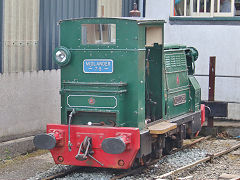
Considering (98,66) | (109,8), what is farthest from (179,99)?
(109,8)

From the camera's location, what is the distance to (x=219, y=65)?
14500 mm

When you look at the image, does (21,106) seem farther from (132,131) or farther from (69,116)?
(132,131)

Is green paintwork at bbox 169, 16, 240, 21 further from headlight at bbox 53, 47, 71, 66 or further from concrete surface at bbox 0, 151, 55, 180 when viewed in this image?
headlight at bbox 53, 47, 71, 66

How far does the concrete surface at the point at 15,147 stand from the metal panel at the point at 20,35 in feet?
4.61

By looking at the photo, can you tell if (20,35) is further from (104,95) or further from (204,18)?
(204,18)

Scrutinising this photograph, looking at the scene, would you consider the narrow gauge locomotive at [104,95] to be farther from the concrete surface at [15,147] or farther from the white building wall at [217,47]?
the white building wall at [217,47]

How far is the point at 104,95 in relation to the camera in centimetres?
890

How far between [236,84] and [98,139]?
665 cm

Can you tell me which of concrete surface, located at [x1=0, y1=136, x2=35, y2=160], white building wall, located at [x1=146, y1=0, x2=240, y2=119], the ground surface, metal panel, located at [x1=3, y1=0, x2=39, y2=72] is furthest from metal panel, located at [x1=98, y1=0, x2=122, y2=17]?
the ground surface

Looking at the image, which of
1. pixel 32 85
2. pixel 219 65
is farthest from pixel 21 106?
pixel 219 65

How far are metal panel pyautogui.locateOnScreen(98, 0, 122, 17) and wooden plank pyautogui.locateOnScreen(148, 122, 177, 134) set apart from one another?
441 cm

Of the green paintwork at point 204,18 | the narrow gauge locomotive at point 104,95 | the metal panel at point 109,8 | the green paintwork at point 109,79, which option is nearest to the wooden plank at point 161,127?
the narrow gauge locomotive at point 104,95

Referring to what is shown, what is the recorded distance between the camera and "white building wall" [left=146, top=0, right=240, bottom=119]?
14297 mm

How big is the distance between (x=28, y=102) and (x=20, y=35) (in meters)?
1.38
